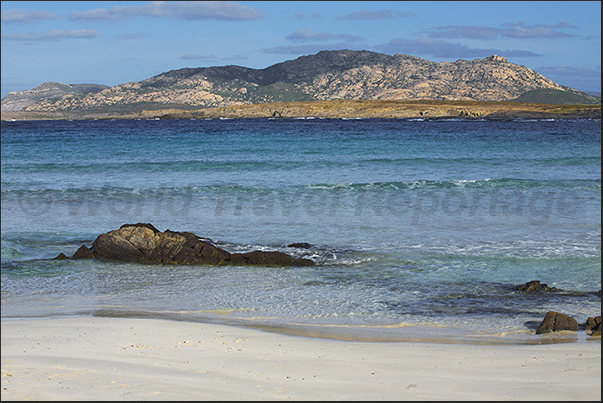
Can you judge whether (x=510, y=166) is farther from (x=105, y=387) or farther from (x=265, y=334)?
(x=105, y=387)

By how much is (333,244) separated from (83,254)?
5128mm

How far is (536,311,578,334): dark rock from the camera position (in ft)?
24.3

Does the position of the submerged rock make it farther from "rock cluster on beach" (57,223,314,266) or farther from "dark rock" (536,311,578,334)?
"dark rock" (536,311,578,334)

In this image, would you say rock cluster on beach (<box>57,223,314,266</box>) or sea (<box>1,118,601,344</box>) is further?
rock cluster on beach (<box>57,223,314,266</box>)

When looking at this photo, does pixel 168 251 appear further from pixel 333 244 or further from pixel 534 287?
pixel 534 287

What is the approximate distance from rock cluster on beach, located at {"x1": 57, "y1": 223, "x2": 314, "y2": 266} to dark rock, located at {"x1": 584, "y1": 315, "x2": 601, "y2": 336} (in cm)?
504

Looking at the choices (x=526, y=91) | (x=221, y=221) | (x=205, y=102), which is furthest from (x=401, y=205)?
(x=526, y=91)

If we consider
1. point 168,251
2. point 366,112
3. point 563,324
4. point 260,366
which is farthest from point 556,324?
point 366,112

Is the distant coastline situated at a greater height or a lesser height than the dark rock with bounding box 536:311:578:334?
greater

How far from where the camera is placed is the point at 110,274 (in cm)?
1053

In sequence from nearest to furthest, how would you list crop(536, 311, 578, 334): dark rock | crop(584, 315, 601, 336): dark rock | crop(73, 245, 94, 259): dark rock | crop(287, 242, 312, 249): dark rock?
crop(584, 315, 601, 336): dark rock, crop(536, 311, 578, 334): dark rock, crop(73, 245, 94, 259): dark rock, crop(287, 242, 312, 249): dark rock

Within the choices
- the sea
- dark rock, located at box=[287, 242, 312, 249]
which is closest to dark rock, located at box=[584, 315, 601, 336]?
the sea

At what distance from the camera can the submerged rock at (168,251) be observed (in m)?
11.2

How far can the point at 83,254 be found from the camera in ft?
38.2
